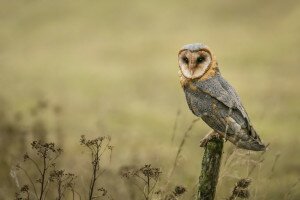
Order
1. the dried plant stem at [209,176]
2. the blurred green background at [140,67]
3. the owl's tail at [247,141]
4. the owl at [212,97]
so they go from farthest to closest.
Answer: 1. the blurred green background at [140,67]
2. the owl at [212,97]
3. the owl's tail at [247,141]
4. the dried plant stem at [209,176]

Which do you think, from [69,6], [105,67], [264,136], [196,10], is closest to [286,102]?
[264,136]

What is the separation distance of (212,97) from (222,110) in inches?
5.4

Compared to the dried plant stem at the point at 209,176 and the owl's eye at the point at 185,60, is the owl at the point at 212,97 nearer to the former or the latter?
the owl's eye at the point at 185,60

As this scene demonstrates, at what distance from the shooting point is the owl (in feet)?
15.8

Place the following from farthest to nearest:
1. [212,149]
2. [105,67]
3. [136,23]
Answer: [136,23]
[105,67]
[212,149]

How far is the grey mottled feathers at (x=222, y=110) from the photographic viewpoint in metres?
4.74

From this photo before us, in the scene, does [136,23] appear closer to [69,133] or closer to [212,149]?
[69,133]

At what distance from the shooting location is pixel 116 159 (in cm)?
1104

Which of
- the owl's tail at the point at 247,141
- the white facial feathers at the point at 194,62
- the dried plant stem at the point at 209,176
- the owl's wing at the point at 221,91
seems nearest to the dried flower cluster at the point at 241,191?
the dried plant stem at the point at 209,176

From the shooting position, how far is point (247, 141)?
4.71m

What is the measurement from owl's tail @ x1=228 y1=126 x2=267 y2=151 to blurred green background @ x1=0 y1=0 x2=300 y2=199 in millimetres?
2941

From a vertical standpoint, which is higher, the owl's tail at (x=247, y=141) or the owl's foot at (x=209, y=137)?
the owl's foot at (x=209, y=137)

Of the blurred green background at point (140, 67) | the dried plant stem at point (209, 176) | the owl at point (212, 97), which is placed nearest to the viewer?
the dried plant stem at point (209, 176)

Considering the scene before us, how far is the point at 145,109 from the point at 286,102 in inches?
140
